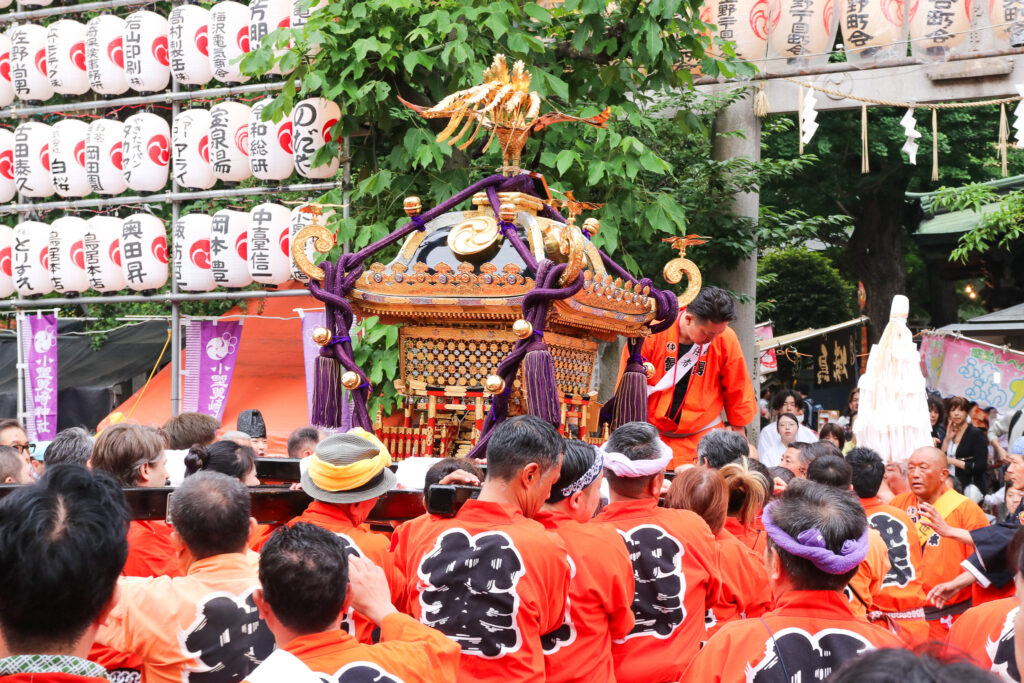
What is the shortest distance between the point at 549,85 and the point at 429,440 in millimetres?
3048

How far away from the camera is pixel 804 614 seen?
8.64 ft

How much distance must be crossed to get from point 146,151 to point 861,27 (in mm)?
6481

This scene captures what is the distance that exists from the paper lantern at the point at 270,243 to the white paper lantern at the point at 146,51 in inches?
70.9

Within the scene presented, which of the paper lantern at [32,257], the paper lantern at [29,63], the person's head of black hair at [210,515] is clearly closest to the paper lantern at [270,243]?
the paper lantern at [32,257]

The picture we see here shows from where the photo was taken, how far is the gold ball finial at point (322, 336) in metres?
5.00

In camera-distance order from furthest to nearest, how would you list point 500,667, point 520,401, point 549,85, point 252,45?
point 252,45 → point 549,85 → point 520,401 → point 500,667

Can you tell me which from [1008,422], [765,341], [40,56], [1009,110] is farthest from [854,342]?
[40,56]

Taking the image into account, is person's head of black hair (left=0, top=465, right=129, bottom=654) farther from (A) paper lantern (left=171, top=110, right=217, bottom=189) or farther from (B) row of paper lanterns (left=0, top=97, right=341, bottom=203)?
(A) paper lantern (left=171, top=110, right=217, bottom=189)

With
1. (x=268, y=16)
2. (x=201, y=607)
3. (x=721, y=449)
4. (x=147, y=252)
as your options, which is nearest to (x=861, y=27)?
(x=268, y=16)

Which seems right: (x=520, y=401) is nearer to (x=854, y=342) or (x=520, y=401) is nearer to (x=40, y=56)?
(x=40, y=56)

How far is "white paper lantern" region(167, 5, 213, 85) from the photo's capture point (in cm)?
947

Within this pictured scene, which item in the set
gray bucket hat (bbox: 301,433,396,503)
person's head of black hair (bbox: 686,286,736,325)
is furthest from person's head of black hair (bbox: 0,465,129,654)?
person's head of black hair (bbox: 686,286,736,325)

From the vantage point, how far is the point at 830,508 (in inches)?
107

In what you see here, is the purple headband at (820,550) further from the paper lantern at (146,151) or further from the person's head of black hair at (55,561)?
the paper lantern at (146,151)
